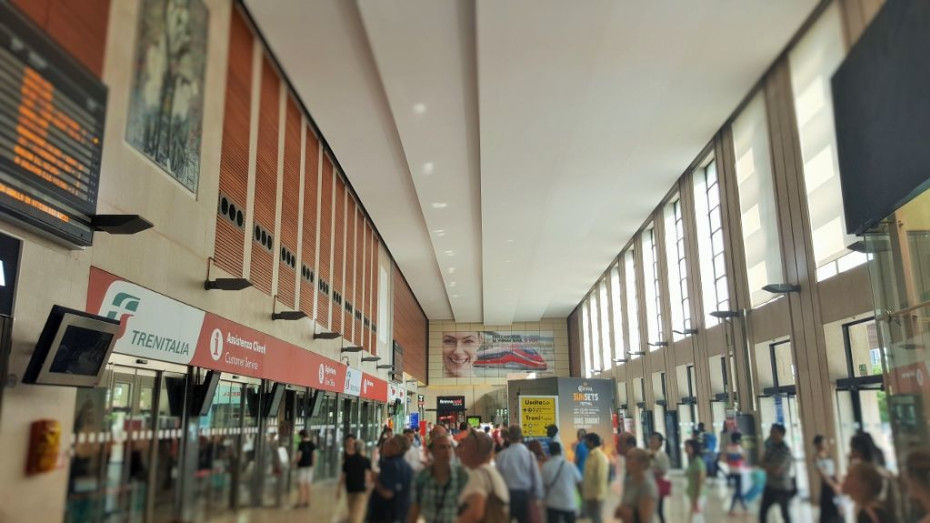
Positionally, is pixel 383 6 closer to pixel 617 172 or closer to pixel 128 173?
pixel 128 173

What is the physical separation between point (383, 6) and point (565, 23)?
11.2 feet

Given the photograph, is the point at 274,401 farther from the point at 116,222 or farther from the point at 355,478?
the point at 355,478

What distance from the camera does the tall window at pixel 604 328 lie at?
125ft

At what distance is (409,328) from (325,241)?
72.0 feet

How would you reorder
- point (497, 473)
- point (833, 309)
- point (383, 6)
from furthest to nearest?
point (833, 309) → point (383, 6) → point (497, 473)

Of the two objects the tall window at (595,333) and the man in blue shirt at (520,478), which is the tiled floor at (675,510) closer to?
the man in blue shirt at (520,478)

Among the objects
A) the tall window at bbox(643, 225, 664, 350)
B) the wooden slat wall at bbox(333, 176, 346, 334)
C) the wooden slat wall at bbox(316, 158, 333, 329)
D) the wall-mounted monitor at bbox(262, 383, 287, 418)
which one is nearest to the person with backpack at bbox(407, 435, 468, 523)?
the wall-mounted monitor at bbox(262, 383, 287, 418)

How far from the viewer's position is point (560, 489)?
488 centimetres

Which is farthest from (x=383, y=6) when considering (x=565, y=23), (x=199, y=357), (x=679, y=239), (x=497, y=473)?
(x=679, y=239)

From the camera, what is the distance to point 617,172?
21.1 meters

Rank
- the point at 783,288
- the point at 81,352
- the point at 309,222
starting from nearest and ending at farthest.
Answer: the point at 81,352
the point at 783,288
the point at 309,222

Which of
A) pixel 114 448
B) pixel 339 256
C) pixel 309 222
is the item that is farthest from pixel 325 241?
pixel 114 448

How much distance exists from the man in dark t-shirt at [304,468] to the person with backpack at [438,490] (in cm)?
89

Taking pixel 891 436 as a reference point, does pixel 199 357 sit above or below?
above
